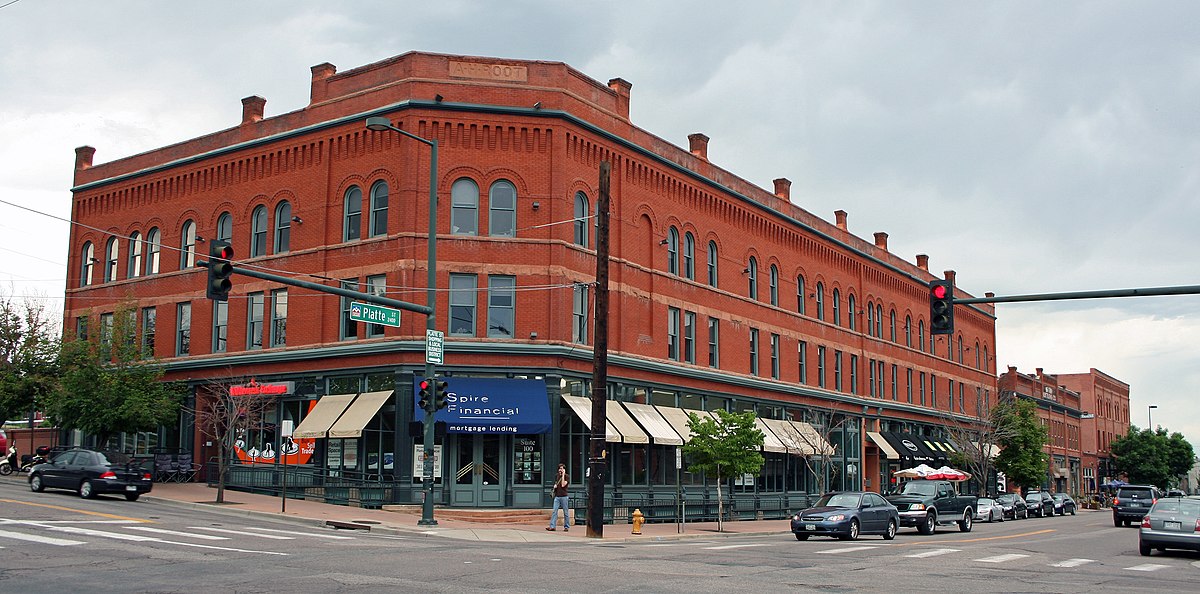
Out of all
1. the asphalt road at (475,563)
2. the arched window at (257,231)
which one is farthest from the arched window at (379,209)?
the asphalt road at (475,563)

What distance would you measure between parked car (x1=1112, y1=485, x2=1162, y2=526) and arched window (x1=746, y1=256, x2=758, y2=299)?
1660 cm

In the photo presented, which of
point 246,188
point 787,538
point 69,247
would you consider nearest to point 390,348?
point 246,188

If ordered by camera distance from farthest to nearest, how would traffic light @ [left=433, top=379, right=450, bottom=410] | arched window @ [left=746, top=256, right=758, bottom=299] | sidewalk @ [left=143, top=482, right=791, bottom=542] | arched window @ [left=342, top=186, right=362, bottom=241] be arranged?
1. arched window @ [left=746, top=256, right=758, bottom=299]
2. arched window @ [left=342, top=186, right=362, bottom=241]
3. traffic light @ [left=433, top=379, right=450, bottom=410]
4. sidewalk @ [left=143, top=482, right=791, bottom=542]

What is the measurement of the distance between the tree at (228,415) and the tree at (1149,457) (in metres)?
89.9

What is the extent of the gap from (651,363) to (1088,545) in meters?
15.7

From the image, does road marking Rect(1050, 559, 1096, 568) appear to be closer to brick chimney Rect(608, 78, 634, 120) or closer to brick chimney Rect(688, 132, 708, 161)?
brick chimney Rect(608, 78, 634, 120)

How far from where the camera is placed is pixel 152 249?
1698 inches

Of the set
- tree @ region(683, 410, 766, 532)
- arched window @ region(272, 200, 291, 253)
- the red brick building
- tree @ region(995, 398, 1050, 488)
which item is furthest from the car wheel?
tree @ region(995, 398, 1050, 488)

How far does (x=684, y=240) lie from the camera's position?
4272cm

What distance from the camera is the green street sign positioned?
26.9 meters

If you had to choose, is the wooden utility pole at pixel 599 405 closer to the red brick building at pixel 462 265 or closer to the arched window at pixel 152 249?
Result: the red brick building at pixel 462 265

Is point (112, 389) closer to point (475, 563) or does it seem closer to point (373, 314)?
point (373, 314)

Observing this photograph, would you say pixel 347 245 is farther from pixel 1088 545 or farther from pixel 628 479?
pixel 1088 545

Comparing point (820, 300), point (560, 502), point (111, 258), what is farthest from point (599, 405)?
point (820, 300)
